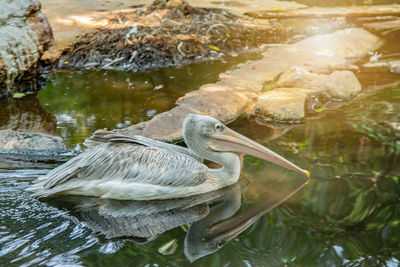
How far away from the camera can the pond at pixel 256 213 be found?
3.08 meters

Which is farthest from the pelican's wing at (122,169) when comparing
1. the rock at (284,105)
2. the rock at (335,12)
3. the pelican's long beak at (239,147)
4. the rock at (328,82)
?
the rock at (335,12)

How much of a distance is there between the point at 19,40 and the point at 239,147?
3568 millimetres

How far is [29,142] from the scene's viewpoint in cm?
451

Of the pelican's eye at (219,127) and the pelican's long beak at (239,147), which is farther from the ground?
the pelican's eye at (219,127)

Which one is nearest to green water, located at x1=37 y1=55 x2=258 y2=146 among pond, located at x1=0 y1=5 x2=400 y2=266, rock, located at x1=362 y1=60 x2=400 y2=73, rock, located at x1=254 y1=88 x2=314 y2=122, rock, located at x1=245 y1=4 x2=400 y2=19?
pond, located at x1=0 y1=5 x2=400 y2=266

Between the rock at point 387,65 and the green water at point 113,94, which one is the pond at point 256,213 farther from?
the rock at point 387,65

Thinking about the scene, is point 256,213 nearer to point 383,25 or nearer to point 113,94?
point 113,94

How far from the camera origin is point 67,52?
766 centimetres

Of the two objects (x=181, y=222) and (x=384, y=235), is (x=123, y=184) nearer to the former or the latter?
(x=181, y=222)

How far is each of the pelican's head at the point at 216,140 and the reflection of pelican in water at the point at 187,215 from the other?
0.96ft

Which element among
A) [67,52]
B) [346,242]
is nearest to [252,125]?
[346,242]

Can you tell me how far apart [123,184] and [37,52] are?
10.8 feet

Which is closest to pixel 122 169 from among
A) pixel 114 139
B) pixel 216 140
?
pixel 114 139

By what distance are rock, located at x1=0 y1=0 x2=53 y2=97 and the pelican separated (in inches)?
107
